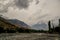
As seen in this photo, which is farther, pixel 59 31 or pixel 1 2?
pixel 59 31

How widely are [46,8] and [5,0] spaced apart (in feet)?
5.09

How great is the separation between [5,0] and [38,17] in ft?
4.56

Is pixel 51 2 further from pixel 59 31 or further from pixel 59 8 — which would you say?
pixel 59 31

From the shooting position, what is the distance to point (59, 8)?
676cm

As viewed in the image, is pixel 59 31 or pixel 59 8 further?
pixel 59 31

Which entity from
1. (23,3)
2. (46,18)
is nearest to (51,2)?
(46,18)

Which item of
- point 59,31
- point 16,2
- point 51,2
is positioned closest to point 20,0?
point 16,2

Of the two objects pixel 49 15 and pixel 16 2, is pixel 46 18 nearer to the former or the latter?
pixel 49 15

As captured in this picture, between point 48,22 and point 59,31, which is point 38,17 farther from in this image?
point 59,31

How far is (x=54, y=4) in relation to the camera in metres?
6.88

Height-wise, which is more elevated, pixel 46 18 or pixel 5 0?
pixel 5 0

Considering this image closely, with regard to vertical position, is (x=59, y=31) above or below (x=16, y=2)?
below

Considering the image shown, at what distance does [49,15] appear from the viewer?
22.2ft

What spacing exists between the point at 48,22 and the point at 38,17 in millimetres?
438
